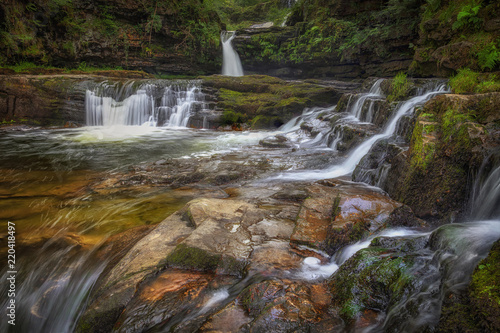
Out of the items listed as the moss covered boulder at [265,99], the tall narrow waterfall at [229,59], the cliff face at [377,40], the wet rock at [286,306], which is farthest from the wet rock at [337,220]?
the tall narrow waterfall at [229,59]

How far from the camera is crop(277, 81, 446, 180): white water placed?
20.9ft

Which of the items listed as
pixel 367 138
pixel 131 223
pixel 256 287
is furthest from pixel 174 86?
pixel 256 287

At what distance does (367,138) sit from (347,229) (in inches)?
191

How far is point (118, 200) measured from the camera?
5.00 meters

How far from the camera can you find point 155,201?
16.0 ft

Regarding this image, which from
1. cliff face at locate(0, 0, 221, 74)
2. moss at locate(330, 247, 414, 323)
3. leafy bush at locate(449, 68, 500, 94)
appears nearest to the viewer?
moss at locate(330, 247, 414, 323)

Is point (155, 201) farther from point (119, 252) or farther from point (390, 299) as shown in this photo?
point (390, 299)

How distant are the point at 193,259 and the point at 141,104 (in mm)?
12741

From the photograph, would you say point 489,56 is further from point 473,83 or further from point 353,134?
point 353,134

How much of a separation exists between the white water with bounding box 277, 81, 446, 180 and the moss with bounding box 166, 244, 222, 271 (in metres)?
3.62

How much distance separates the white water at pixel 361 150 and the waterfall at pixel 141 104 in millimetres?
9011

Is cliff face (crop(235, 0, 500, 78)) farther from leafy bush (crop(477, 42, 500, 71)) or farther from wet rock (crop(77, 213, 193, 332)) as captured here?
wet rock (crop(77, 213, 193, 332))

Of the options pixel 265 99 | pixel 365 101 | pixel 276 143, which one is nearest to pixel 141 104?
pixel 265 99

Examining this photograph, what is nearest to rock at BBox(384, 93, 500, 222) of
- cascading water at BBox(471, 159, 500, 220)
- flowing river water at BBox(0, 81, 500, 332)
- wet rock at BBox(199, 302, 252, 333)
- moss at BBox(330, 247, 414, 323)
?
cascading water at BBox(471, 159, 500, 220)
